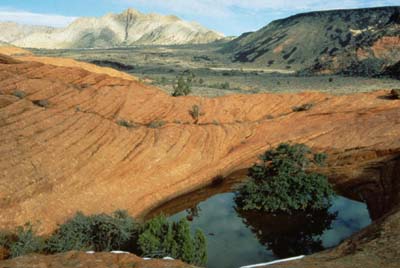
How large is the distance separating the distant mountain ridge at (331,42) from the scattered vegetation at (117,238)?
6424cm

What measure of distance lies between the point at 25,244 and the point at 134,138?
37.0 feet

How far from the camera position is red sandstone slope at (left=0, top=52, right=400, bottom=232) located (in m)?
19.3

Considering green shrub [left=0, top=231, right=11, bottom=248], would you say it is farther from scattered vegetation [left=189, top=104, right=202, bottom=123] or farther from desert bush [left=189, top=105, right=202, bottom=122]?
desert bush [left=189, top=105, right=202, bottom=122]

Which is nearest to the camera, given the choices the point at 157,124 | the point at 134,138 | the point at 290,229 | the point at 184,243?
the point at 184,243

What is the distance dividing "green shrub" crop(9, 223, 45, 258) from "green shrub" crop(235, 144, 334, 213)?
984 centimetres

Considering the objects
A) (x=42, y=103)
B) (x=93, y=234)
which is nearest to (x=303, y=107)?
(x=42, y=103)

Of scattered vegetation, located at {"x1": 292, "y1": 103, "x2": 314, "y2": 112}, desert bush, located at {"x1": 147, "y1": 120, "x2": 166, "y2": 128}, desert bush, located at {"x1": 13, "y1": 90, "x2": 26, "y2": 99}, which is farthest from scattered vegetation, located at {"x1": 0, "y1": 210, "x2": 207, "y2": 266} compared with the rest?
scattered vegetation, located at {"x1": 292, "y1": 103, "x2": 314, "y2": 112}

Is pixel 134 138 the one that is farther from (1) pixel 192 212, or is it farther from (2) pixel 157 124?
(1) pixel 192 212

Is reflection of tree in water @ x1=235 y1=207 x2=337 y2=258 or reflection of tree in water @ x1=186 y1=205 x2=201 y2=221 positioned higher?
reflection of tree in water @ x1=186 y1=205 x2=201 y2=221

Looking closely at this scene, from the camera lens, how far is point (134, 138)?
82.4 feet

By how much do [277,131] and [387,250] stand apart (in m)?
18.9

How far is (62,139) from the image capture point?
2206cm

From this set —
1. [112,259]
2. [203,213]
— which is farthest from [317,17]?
[112,259]

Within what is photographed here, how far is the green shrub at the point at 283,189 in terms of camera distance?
2039cm
